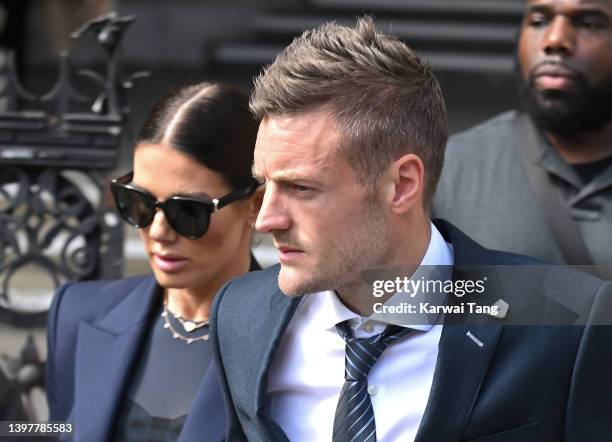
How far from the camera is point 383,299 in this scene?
284 centimetres

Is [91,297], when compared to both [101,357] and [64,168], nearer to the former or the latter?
[101,357]

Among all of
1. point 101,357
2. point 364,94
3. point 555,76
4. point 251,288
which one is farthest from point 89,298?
point 555,76

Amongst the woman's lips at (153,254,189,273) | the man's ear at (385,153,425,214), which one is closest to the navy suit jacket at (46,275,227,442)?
the woman's lips at (153,254,189,273)

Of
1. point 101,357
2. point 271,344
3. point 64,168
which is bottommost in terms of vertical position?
point 101,357

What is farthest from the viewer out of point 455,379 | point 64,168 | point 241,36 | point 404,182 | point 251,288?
point 241,36

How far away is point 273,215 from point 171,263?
0.75m

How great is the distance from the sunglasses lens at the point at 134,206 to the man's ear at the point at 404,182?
86cm

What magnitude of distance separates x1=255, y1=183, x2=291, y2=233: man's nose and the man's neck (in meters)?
1.74

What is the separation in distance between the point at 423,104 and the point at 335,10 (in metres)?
11.1

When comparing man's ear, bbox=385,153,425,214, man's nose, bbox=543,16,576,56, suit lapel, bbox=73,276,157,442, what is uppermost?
man's nose, bbox=543,16,576,56

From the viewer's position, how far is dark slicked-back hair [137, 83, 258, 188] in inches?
135

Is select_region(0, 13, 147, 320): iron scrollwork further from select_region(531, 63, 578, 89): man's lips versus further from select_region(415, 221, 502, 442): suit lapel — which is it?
select_region(415, 221, 502, 442): suit lapel

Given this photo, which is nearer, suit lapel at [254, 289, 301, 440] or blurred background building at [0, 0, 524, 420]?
suit lapel at [254, 289, 301, 440]

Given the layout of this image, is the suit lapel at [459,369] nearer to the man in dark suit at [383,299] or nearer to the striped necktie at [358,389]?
the man in dark suit at [383,299]
